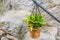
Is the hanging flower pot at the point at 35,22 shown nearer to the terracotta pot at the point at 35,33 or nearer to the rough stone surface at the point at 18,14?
the terracotta pot at the point at 35,33

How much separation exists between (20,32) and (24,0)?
0.49 meters

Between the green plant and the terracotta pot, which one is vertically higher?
the green plant

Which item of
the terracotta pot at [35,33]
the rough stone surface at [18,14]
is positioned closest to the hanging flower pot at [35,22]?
the terracotta pot at [35,33]

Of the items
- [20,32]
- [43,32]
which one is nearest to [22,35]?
[20,32]

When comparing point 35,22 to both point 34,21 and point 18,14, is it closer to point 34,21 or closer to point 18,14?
point 34,21

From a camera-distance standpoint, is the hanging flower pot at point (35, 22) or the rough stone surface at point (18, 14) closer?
the hanging flower pot at point (35, 22)

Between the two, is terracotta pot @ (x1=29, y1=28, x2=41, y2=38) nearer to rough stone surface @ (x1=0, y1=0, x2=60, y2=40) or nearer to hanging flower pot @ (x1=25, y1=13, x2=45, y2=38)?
hanging flower pot @ (x1=25, y1=13, x2=45, y2=38)

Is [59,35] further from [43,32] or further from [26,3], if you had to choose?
[26,3]

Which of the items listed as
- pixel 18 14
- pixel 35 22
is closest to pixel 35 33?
pixel 35 22

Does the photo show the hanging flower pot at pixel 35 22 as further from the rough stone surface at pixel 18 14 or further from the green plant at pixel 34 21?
the rough stone surface at pixel 18 14

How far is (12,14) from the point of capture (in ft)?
7.77

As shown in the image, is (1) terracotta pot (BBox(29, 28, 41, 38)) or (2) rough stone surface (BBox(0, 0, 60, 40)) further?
(2) rough stone surface (BBox(0, 0, 60, 40))

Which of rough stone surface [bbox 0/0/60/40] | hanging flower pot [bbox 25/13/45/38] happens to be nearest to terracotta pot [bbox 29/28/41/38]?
hanging flower pot [bbox 25/13/45/38]

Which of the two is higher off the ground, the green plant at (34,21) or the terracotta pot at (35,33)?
the green plant at (34,21)
